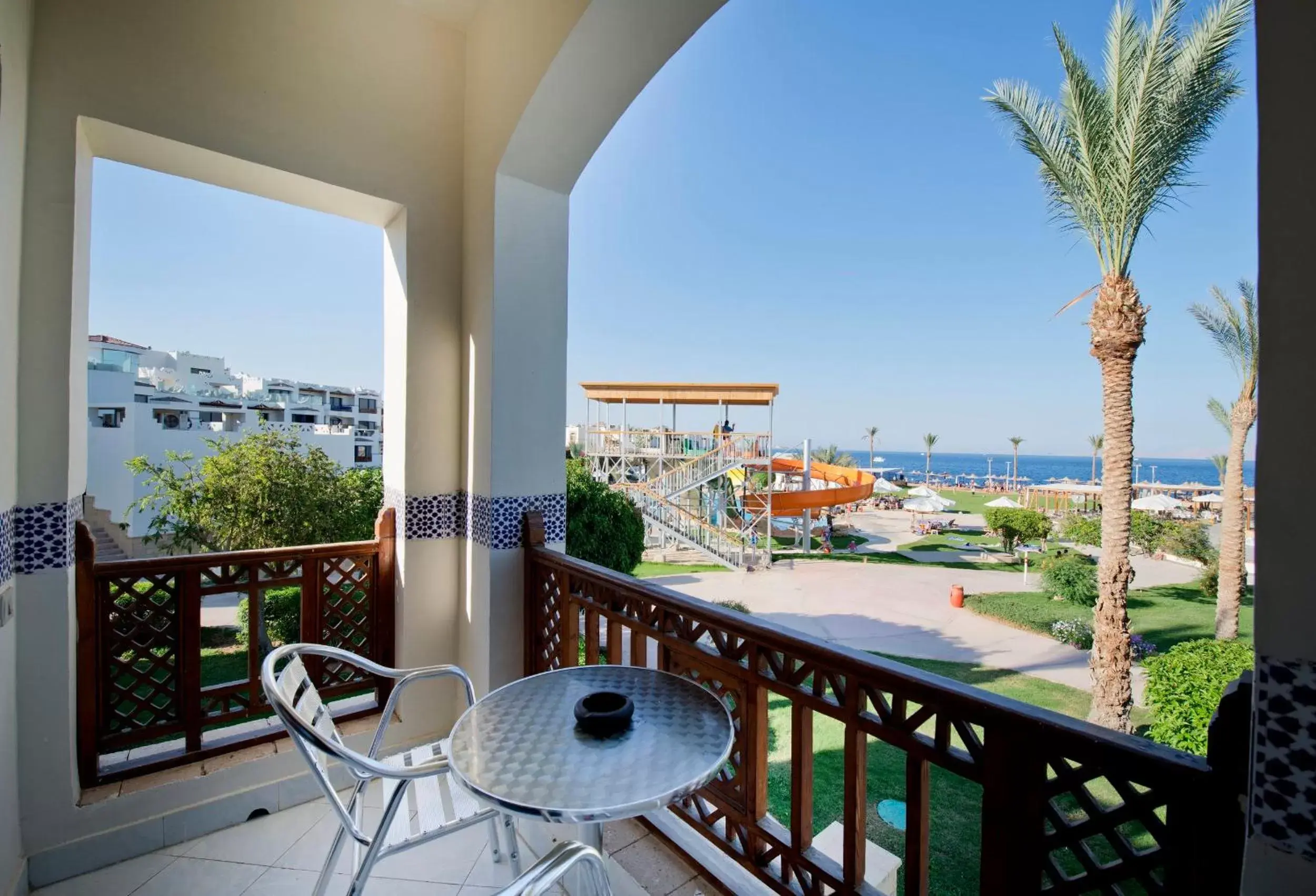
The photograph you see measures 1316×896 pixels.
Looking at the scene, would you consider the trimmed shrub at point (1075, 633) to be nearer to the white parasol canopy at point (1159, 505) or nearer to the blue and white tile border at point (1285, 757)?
the blue and white tile border at point (1285, 757)

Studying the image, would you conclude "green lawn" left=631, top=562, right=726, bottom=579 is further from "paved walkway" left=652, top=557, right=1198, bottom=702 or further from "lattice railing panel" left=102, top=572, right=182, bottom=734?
"lattice railing panel" left=102, top=572, right=182, bottom=734

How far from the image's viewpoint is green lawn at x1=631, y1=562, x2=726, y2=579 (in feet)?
36.8

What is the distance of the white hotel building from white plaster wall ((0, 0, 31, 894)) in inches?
31.2

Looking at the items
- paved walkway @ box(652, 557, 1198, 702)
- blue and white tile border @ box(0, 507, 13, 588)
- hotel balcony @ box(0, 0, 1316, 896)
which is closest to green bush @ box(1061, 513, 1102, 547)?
paved walkway @ box(652, 557, 1198, 702)

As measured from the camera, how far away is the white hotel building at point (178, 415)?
5.73 metres

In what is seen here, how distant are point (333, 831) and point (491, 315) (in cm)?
221

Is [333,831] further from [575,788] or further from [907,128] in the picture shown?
[907,128]

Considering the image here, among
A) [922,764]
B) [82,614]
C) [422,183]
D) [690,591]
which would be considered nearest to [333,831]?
[82,614]

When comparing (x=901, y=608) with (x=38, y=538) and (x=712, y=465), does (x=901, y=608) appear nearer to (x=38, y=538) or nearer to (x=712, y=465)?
(x=712, y=465)

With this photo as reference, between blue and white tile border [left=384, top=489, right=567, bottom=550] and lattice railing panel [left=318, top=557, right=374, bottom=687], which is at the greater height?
blue and white tile border [left=384, top=489, right=567, bottom=550]

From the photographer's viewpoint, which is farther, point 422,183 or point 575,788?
point 422,183

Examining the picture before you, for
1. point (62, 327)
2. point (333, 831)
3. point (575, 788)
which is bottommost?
point (333, 831)

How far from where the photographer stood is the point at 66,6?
189 centimetres

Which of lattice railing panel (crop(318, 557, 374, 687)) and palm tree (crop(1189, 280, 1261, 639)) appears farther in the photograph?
palm tree (crop(1189, 280, 1261, 639))
